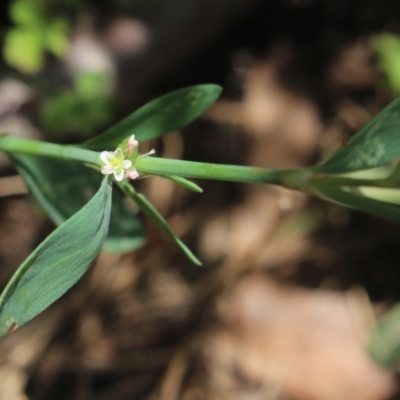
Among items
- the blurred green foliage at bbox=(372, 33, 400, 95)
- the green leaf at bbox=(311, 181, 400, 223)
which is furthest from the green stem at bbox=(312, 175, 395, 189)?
the blurred green foliage at bbox=(372, 33, 400, 95)

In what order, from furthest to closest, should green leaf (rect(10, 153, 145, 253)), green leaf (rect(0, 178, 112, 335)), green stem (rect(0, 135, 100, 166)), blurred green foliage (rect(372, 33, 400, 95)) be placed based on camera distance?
blurred green foliage (rect(372, 33, 400, 95)), green leaf (rect(10, 153, 145, 253)), green stem (rect(0, 135, 100, 166)), green leaf (rect(0, 178, 112, 335))

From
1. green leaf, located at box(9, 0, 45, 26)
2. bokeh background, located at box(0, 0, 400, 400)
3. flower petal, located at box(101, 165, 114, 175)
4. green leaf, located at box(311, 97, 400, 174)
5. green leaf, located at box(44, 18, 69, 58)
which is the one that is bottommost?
bokeh background, located at box(0, 0, 400, 400)

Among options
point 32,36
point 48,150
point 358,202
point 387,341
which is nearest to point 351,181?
point 358,202

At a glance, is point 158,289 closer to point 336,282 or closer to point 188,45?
point 336,282

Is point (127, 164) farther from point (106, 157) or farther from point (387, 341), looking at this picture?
point (387, 341)

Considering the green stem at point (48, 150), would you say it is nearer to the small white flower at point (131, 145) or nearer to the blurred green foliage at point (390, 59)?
the small white flower at point (131, 145)

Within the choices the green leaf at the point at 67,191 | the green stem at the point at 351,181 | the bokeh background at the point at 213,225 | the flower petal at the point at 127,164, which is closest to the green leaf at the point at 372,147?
the green stem at the point at 351,181

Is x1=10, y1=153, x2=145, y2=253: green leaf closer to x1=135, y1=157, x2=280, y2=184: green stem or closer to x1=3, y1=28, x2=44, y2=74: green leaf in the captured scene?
x1=135, y1=157, x2=280, y2=184: green stem
